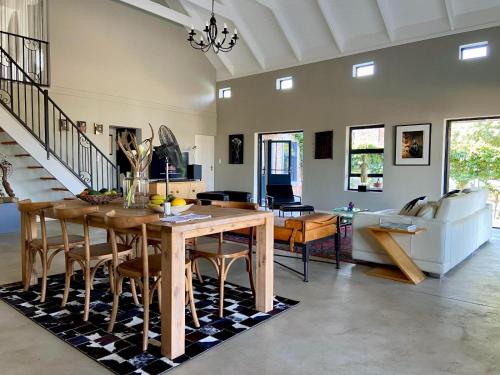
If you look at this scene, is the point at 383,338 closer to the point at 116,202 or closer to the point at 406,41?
the point at 116,202

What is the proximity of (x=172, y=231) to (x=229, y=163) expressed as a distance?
8.42m

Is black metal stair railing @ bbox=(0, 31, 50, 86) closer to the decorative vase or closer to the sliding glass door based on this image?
the decorative vase

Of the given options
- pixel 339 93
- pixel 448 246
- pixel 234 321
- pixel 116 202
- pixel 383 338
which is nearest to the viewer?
pixel 383 338

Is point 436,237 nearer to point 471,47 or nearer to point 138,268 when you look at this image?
point 138,268

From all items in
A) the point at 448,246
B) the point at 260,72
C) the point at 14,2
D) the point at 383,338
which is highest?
the point at 14,2

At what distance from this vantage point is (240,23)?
29.4 ft

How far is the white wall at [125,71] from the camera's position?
25.2 ft

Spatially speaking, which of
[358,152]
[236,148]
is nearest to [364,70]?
[358,152]

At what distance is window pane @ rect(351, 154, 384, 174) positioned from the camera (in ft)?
26.1

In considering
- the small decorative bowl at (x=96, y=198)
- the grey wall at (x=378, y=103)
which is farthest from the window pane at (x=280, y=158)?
the small decorative bowl at (x=96, y=198)

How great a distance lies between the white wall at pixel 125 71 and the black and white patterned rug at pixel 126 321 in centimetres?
547

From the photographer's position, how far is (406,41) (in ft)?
24.3

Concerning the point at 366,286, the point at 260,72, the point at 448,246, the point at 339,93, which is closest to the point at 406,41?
the point at 339,93

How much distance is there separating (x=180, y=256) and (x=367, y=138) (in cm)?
681
